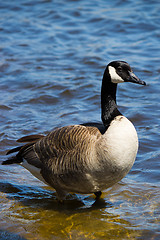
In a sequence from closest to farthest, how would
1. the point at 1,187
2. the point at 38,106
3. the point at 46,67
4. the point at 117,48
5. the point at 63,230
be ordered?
the point at 63,230 < the point at 1,187 < the point at 38,106 < the point at 46,67 < the point at 117,48

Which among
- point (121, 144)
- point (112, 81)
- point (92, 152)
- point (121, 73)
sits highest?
point (121, 73)

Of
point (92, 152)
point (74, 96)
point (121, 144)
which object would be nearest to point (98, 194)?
point (92, 152)

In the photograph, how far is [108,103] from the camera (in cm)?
547

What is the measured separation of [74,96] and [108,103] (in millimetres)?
4126

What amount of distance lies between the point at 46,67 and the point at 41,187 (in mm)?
5834

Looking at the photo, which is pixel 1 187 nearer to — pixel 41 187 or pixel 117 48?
pixel 41 187

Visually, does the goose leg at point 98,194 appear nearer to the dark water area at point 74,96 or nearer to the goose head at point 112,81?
the dark water area at point 74,96

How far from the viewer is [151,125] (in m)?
7.91

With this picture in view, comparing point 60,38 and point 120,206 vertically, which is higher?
point 60,38

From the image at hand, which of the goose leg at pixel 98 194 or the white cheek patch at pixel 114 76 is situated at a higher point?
the white cheek patch at pixel 114 76

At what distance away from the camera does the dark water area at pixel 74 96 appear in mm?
5156

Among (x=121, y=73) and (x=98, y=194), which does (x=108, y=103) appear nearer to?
(x=121, y=73)

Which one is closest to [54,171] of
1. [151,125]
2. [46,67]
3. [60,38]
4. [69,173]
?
[69,173]

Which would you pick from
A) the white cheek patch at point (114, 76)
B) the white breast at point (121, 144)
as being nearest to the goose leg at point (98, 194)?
the white breast at point (121, 144)
